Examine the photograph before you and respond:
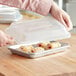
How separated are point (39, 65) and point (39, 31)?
0.41 m

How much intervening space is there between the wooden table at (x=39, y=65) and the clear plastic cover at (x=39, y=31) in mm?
146

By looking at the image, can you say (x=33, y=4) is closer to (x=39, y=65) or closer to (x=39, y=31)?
(x=39, y=31)

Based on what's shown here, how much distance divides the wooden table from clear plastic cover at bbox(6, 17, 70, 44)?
15 centimetres

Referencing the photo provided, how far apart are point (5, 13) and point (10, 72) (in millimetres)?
1279

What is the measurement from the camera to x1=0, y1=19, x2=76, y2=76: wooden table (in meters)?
1.11

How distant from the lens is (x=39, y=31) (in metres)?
1.59

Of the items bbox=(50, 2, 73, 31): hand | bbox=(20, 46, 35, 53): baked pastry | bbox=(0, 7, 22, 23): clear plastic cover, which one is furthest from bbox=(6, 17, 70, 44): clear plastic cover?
bbox=(0, 7, 22, 23): clear plastic cover

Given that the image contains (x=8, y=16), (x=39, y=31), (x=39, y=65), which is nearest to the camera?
(x=39, y=65)

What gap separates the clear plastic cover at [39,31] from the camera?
5.02 feet

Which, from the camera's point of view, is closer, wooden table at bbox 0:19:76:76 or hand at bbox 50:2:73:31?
wooden table at bbox 0:19:76:76

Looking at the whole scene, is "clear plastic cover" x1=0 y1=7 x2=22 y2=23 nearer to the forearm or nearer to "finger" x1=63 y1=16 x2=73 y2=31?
the forearm

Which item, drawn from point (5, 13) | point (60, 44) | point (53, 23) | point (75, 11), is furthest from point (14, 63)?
point (75, 11)

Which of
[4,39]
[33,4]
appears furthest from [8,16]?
[4,39]

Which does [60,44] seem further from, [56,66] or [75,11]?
[75,11]
